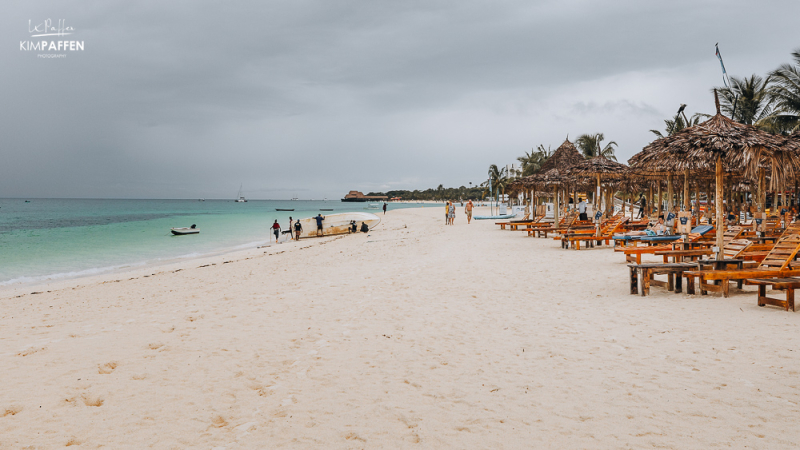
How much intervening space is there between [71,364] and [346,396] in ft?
10.2

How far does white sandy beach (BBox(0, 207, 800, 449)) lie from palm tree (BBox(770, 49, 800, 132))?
19.8 m

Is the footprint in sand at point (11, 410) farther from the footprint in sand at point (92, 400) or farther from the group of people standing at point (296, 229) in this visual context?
the group of people standing at point (296, 229)

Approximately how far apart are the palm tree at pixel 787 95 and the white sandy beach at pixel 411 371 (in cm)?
1985

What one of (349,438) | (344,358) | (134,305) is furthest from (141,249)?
(349,438)

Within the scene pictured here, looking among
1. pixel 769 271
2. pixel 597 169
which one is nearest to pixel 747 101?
pixel 597 169

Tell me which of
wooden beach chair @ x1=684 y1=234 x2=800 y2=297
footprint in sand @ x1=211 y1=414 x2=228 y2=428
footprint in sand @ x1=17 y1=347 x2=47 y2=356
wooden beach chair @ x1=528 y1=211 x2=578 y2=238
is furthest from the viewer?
wooden beach chair @ x1=528 y1=211 x2=578 y2=238

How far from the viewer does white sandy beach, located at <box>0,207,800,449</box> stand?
9.49 feet

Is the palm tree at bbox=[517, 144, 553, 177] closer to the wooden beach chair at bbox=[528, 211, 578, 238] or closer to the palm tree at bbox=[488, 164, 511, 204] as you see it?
the palm tree at bbox=[488, 164, 511, 204]

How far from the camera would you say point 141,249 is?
2308cm

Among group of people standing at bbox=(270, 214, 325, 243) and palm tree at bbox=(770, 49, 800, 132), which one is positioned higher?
palm tree at bbox=(770, 49, 800, 132)

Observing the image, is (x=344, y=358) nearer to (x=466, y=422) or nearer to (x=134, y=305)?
(x=466, y=422)

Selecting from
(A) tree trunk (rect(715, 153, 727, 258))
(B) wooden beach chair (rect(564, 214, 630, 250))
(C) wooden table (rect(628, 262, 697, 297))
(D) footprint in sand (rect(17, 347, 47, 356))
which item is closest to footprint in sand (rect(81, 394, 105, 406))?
(D) footprint in sand (rect(17, 347, 47, 356))

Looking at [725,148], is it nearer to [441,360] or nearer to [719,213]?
[719,213]

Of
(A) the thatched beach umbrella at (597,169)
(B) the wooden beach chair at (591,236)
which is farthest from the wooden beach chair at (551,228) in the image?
(A) the thatched beach umbrella at (597,169)
